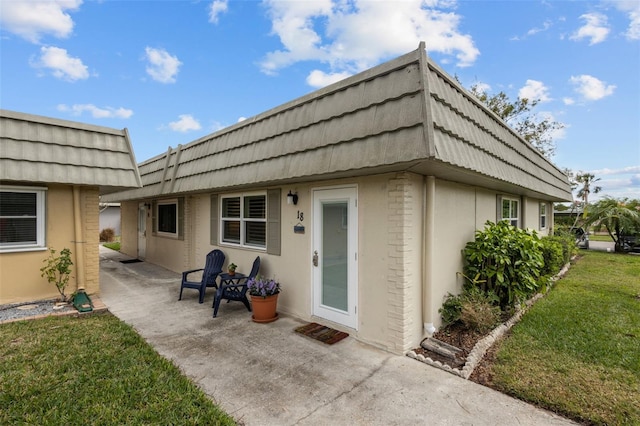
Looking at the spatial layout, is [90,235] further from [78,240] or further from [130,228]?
[130,228]

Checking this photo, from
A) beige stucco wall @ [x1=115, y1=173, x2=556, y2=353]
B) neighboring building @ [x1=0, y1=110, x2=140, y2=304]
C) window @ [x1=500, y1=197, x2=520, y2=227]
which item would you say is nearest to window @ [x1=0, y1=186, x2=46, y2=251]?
neighboring building @ [x1=0, y1=110, x2=140, y2=304]

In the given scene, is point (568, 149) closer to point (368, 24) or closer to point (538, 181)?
point (538, 181)

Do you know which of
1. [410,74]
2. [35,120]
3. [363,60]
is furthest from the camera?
[363,60]

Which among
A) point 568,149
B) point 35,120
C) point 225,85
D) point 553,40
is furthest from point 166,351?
point 568,149

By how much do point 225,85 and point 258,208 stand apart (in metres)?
8.01

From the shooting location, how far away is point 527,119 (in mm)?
19438

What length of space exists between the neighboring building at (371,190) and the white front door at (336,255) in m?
0.02

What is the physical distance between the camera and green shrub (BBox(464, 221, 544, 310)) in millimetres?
5074

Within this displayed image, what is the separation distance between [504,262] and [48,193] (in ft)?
28.1

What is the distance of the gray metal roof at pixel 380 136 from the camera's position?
346cm

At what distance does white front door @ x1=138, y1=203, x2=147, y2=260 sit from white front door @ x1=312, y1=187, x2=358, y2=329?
926 centimetres

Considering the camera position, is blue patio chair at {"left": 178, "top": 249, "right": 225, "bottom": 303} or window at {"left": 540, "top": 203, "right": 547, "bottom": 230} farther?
window at {"left": 540, "top": 203, "right": 547, "bottom": 230}

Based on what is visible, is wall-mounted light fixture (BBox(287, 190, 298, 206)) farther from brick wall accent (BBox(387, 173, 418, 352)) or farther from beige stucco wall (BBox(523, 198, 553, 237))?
beige stucco wall (BBox(523, 198, 553, 237))

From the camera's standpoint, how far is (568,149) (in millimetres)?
18469
